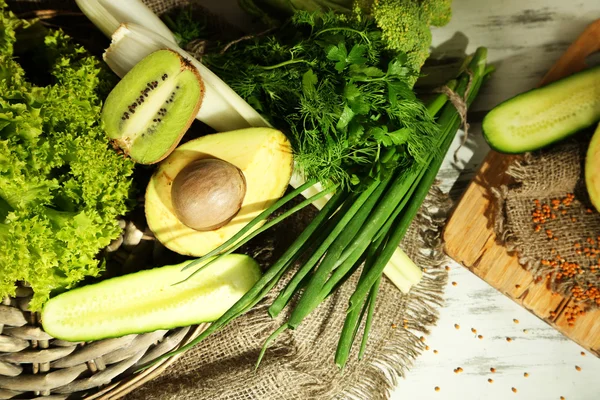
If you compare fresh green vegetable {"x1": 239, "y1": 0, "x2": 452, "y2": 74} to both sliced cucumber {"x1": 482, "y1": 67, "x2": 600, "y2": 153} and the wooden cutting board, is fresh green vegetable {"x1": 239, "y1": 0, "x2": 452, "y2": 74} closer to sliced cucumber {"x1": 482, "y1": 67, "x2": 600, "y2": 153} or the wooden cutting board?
sliced cucumber {"x1": 482, "y1": 67, "x2": 600, "y2": 153}

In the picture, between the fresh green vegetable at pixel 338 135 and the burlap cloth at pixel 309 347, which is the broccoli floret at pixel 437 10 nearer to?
the fresh green vegetable at pixel 338 135

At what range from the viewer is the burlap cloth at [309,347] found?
4.71 feet

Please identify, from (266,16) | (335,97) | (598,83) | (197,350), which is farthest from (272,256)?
(598,83)

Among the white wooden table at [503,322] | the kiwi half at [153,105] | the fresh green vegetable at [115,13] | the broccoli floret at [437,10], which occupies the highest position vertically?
the fresh green vegetable at [115,13]

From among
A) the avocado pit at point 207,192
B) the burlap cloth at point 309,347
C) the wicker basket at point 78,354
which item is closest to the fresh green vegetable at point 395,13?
the burlap cloth at point 309,347

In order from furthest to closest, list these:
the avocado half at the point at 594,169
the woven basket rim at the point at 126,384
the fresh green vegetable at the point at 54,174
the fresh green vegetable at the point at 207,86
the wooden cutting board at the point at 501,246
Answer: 1. the wooden cutting board at the point at 501,246
2. the avocado half at the point at 594,169
3. the woven basket rim at the point at 126,384
4. the fresh green vegetable at the point at 207,86
5. the fresh green vegetable at the point at 54,174

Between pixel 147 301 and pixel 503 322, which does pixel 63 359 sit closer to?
pixel 147 301

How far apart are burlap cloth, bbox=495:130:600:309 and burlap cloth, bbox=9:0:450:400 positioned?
20 cm

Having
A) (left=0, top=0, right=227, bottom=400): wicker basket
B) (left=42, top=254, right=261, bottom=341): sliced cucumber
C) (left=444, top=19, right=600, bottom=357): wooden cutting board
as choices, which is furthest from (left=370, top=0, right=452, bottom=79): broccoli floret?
(left=0, top=0, right=227, bottom=400): wicker basket

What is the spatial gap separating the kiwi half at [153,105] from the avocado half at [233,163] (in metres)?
0.06

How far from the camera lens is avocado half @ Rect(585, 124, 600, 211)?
143cm

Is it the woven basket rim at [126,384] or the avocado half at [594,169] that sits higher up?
the avocado half at [594,169]

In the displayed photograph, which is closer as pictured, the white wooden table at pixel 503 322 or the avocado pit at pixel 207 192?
the avocado pit at pixel 207 192

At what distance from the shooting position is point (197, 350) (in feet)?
4.88
